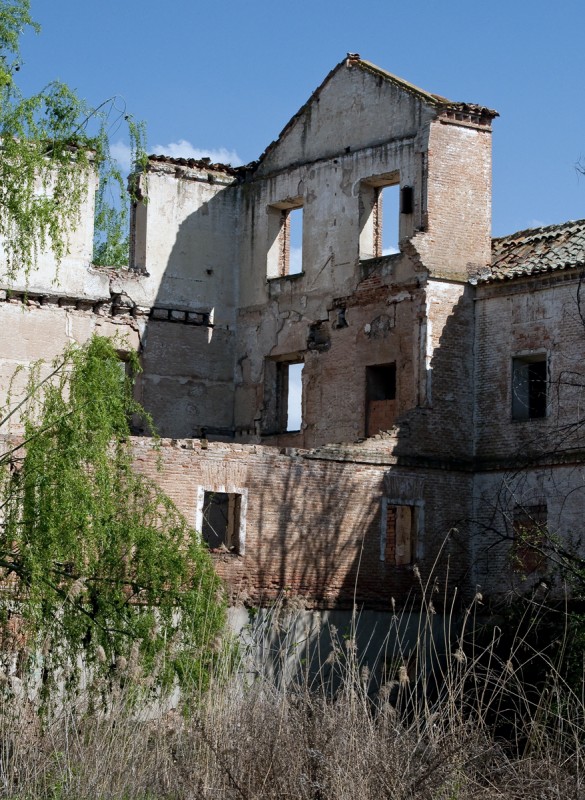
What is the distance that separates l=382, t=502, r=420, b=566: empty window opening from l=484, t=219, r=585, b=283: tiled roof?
383 cm

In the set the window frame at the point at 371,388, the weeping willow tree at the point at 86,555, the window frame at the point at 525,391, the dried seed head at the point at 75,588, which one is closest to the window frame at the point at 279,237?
the window frame at the point at 371,388

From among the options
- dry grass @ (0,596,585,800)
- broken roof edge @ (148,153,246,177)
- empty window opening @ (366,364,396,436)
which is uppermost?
broken roof edge @ (148,153,246,177)

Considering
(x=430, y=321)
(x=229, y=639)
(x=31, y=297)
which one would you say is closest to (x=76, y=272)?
(x=31, y=297)

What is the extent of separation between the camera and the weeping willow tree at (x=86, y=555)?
12.0 m

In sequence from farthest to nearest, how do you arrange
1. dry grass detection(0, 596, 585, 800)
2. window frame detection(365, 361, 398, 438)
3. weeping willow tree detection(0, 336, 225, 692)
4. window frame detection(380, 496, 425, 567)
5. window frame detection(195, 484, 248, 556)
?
window frame detection(365, 361, 398, 438), window frame detection(380, 496, 425, 567), window frame detection(195, 484, 248, 556), weeping willow tree detection(0, 336, 225, 692), dry grass detection(0, 596, 585, 800)

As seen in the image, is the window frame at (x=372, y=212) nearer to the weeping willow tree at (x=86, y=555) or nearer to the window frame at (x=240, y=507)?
the window frame at (x=240, y=507)

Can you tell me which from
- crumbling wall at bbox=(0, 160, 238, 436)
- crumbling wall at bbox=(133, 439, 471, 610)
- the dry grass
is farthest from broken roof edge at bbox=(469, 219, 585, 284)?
the dry grass

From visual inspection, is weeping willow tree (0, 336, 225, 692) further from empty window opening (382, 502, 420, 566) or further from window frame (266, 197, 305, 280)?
window frame (266, 197, 305, 280)

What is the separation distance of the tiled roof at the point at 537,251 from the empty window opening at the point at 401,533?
12.6 ft

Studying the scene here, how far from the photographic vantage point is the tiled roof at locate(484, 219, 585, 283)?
2084cm

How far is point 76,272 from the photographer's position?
23.5m

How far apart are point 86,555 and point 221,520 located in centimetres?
995

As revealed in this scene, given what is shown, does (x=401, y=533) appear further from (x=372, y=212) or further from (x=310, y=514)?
(x=372, y=212)

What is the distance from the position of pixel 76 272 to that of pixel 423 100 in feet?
21.2
